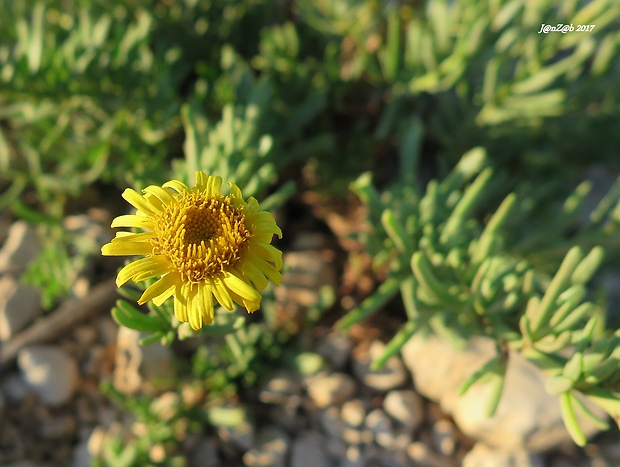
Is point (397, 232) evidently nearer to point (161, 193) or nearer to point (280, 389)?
point (161, 193)

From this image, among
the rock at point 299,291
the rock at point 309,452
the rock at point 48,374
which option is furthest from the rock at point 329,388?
the rock at point 48,374

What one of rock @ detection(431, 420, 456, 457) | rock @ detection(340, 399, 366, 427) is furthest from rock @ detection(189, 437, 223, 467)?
rock @ detection(431, 420, 456, 457)

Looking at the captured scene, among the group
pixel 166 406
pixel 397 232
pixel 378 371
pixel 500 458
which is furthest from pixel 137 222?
pixel 500 458

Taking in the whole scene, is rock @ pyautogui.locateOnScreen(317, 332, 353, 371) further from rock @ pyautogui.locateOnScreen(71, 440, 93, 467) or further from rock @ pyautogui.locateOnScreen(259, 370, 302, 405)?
rock @ pyautogui.locateOnScreen(71, 440, 93, 467)

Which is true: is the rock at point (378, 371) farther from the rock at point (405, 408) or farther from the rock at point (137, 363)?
the rock at point (137, 363)

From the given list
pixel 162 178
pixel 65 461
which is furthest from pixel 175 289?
pixel 65 461

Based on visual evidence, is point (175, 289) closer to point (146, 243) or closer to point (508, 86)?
point (146, 243)

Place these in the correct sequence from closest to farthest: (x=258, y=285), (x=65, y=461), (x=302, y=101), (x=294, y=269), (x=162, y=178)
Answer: (x=258, y=285) < (x=162, y=178) < (x=65, y=461) < (x=294, y=269) < (x=302, y=101)

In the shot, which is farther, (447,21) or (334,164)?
(334,164)
